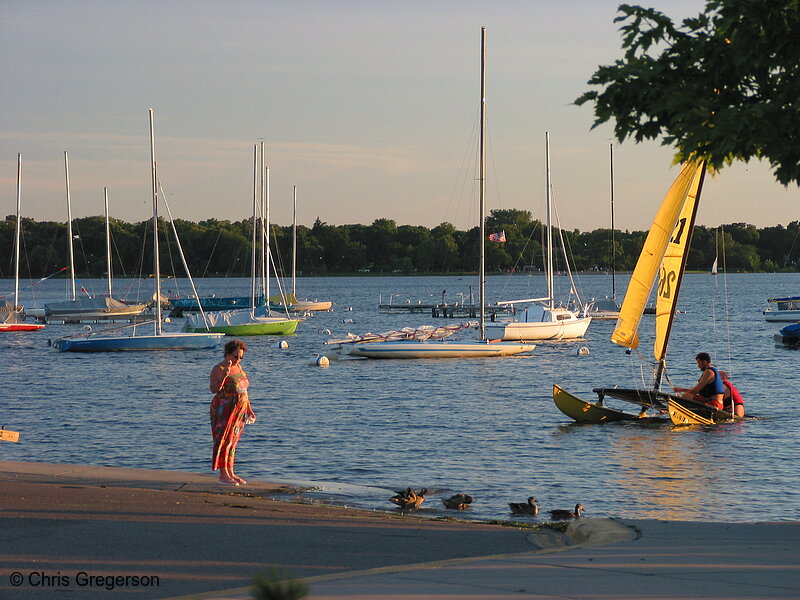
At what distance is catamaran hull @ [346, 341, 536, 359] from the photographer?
4469 cm

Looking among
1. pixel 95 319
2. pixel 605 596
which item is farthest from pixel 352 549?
pixel 95 319

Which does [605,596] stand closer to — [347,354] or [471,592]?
[471,592]

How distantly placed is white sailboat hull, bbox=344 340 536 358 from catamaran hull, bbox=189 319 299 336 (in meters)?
15.0

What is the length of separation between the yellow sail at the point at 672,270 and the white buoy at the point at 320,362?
2275cm

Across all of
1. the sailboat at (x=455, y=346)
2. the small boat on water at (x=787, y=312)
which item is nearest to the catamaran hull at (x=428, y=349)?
the sailboat at (x=455, y=346)

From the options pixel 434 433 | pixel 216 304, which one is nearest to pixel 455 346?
pixel 434 433

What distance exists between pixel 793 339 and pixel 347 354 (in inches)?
1003

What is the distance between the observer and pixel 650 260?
24.3 metres

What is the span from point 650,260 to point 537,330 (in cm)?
2964

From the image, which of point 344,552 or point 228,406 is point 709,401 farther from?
point 344,552

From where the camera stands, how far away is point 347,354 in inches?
1818

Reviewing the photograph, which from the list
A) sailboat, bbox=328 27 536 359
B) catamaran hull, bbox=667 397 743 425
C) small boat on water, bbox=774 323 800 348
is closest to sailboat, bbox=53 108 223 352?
sailboat, bbox=328 27 536 359

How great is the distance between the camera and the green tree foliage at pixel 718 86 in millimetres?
7109

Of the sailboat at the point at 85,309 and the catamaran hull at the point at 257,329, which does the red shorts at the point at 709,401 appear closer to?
the catamaran hull at the point at 257,329
